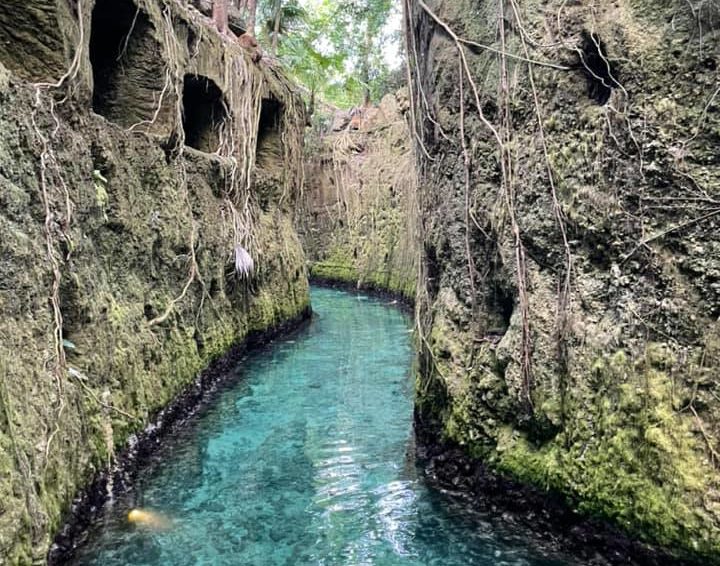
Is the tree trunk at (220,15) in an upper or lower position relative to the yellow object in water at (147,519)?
upper

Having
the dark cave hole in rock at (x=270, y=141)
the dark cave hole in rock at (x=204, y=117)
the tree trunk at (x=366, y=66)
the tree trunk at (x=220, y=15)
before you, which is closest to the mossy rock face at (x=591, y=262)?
the dark cave hole in rock at (x=204, y=117)

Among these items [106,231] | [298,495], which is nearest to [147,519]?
[298,495]

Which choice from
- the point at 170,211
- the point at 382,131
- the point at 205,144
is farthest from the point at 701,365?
the point at 382,131

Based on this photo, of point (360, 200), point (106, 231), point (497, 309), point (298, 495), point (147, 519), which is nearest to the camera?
point (147, 519)

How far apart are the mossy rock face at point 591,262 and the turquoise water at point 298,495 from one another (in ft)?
1.69

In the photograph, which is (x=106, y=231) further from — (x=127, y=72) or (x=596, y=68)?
(x=596, y=68)

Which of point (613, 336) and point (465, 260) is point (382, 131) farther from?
point (613, 336)

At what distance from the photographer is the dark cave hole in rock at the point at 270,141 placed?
10.9 meters

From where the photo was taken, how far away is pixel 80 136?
440 centimetres

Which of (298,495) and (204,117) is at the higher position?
(204,117)

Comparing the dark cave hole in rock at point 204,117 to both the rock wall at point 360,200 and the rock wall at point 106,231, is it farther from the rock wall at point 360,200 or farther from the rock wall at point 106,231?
the rock wall at point 360,200

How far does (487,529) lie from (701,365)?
155cm

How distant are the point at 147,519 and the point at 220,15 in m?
7.88

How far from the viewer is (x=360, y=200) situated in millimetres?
18000
